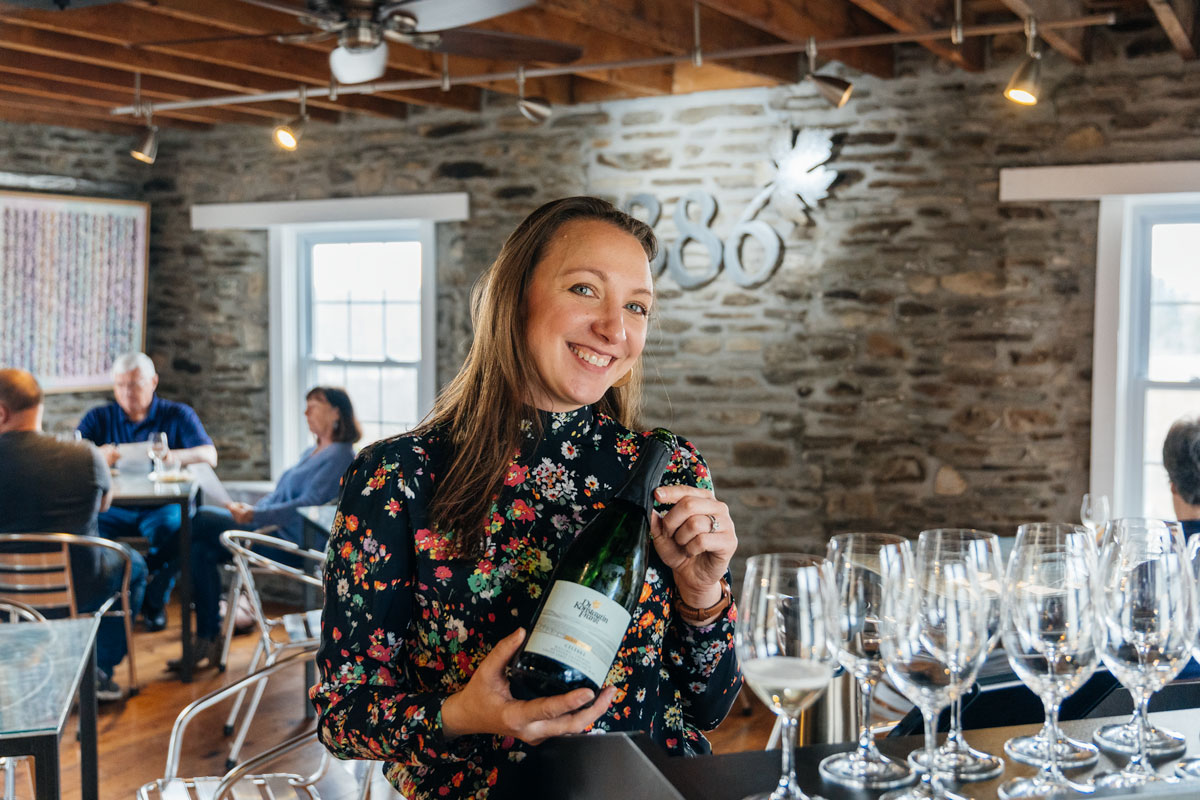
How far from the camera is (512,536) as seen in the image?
4.67 ft

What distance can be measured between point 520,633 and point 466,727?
0.44 feet

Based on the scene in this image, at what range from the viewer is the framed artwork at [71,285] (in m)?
6.42

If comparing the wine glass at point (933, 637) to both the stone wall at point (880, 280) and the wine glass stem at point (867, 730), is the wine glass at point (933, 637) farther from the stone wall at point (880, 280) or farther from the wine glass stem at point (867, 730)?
the stone wall at point (880, 280)

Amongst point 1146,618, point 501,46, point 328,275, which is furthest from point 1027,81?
point 328,275

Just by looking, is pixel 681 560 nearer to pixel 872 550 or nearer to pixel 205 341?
pixel 872 550

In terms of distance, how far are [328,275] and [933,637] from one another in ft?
20.3

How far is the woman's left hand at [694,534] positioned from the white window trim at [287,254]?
500 centimetres

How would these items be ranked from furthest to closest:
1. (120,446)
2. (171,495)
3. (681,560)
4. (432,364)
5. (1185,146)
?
(432,364)
(120,446)
(171,495)
(1185,146)
(681,560)

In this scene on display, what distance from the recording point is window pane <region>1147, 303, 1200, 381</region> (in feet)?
15.5

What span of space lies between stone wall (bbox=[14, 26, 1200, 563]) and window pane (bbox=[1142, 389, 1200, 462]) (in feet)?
0.88

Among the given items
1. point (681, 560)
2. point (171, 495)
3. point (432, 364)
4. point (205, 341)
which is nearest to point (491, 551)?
point (681, 560)

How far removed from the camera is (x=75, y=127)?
6746 millimetres

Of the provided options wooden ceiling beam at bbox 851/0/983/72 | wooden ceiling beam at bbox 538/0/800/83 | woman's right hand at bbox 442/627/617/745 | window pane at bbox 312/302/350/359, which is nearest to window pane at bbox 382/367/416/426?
window pane at bbox 312/302/350/359

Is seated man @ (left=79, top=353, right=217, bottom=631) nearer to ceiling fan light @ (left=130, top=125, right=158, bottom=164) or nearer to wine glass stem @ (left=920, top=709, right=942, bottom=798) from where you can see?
ceiling fan light @ (left=130, top=125, right=158, bottom=164)
